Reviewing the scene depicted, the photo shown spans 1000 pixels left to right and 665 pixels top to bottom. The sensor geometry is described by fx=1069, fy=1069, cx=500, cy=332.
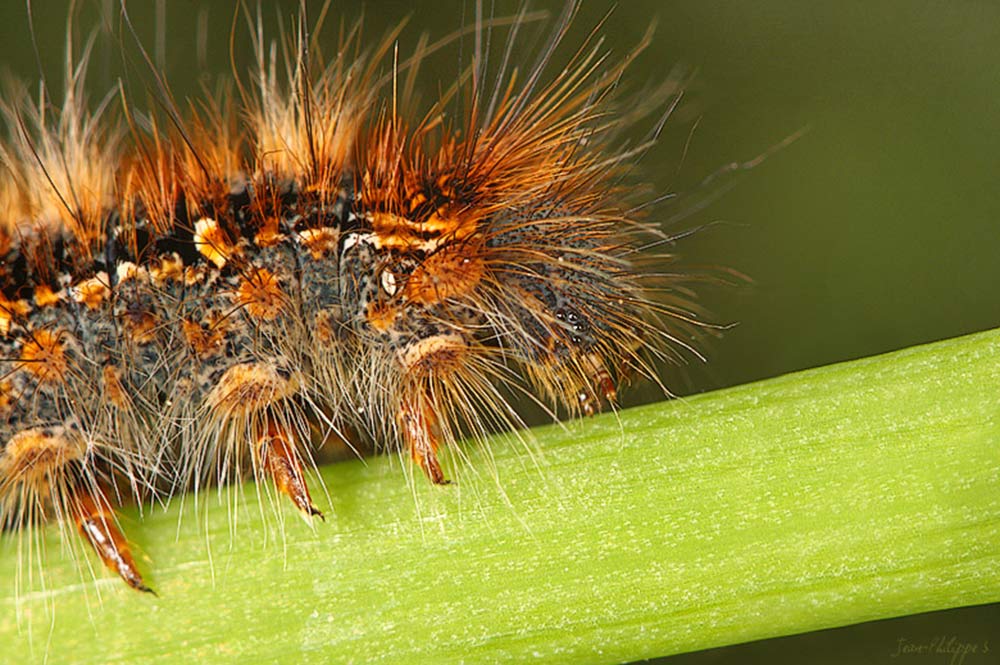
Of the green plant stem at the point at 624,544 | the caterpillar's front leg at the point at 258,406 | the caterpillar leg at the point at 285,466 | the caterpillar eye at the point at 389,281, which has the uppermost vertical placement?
the caterpillar eye at the point at 389,281

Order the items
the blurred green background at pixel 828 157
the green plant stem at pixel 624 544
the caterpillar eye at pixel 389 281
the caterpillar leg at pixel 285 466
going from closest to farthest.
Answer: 1. the green plant stem at pixel 624 544
2. the caterpillar leg at pixel 285 466
3. the caterpillar eye at pixel 389 281
4. the blurred green background at pixel 828 157

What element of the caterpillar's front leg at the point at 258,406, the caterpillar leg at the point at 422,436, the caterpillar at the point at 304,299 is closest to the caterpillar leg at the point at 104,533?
the caterpillar at the point at 304,299

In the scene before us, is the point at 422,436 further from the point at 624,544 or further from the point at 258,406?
the point at 624,544

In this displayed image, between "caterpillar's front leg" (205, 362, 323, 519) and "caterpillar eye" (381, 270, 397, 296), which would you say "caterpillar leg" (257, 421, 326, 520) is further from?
"caterpillar eye" (381, 270, 397, 296)

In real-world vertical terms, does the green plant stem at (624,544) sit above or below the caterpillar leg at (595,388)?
below

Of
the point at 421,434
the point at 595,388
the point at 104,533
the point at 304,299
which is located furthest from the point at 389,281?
the point at 104,533

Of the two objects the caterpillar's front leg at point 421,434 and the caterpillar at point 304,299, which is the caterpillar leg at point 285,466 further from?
the caterpillar's front leg at point 421,434

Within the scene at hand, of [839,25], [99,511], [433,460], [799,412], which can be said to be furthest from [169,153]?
[839,25]
